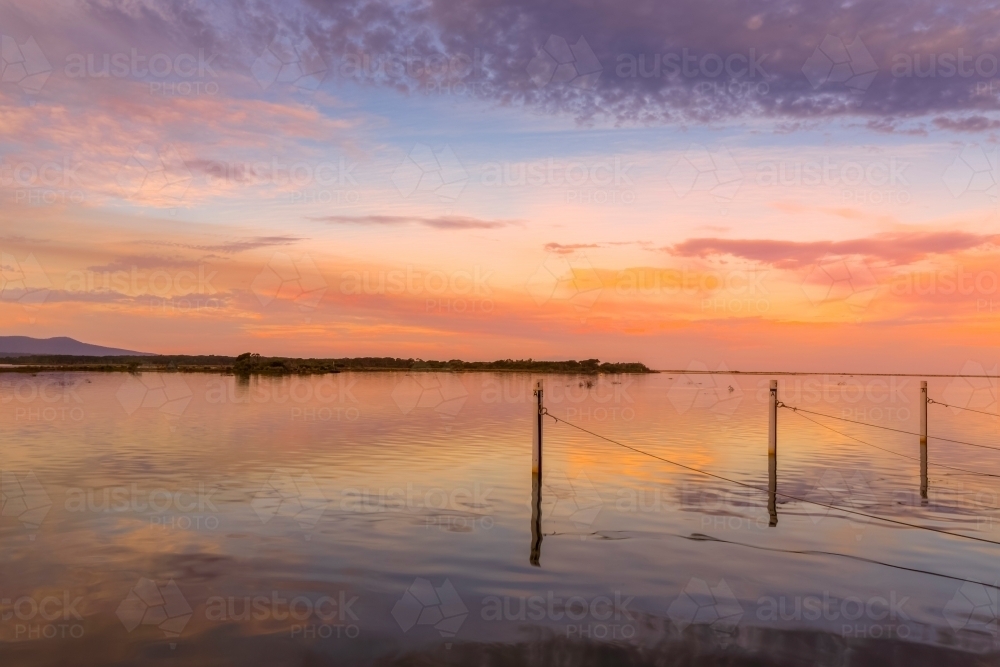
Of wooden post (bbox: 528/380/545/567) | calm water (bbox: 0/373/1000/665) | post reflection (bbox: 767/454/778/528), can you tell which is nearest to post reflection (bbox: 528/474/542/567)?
wooden post (bbox: 528/380/545/567)

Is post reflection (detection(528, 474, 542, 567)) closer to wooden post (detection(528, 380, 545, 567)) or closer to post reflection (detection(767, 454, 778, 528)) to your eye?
wooden post (detection(528, 380, 545, 567))

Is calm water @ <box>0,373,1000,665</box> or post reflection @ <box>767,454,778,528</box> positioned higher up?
post reflection @ <box>767,454,778,528</box>

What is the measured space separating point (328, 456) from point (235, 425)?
49.1 feet

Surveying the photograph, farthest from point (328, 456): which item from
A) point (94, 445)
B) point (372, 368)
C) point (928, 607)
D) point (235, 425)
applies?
point (372, 368)

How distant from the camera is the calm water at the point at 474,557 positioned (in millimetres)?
11305

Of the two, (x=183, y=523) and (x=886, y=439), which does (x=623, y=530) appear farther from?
(x=886, y=439)

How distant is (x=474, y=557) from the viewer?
16.2 m

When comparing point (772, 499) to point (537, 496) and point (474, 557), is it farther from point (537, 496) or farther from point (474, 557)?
point (474, 557)

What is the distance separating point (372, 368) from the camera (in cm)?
18312

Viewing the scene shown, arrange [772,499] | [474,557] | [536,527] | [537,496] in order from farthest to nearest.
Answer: [772,499], [537,496], [536,527], [474,557]

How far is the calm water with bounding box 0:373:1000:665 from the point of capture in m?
11.3

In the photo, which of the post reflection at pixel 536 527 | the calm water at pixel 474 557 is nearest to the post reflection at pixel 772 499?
the calm water at pixel 474 557

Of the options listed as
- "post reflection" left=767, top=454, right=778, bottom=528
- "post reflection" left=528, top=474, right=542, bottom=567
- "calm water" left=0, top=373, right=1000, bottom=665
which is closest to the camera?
"calm water" left=0, top=373, right=1000, bottom=665

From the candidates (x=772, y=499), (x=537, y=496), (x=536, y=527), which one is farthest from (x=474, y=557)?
(x=772, y=499)
